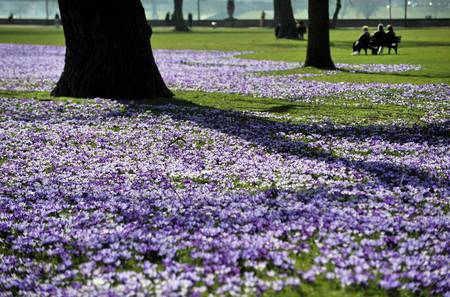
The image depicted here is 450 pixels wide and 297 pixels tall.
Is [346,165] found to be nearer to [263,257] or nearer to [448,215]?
[448,215]

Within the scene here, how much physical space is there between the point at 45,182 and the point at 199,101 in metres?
8.41

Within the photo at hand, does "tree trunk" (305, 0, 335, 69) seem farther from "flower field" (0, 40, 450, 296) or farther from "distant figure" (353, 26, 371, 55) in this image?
"flower field" (0, 40, 450, 296)

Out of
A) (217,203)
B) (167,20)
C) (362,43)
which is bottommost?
(217,203)

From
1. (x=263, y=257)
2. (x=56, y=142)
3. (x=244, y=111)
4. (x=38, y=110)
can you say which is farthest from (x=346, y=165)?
(x=38, y=110)

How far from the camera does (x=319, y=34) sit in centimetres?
2561

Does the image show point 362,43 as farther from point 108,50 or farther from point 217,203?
point 217,203

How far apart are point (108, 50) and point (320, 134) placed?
6275mm

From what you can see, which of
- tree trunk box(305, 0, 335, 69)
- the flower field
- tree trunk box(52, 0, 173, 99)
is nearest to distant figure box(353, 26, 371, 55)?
tree trunk box(305, 0, 335, 69)

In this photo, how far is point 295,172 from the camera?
28.5ft

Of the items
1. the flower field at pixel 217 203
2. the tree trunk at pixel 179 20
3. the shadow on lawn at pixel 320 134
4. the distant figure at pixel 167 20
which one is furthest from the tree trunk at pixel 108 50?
the distant figure at pixel 167 20

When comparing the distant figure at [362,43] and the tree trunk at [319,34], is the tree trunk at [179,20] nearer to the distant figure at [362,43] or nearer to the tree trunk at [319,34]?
the distant figure at [362,43]

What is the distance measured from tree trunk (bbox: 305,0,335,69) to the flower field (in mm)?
11606

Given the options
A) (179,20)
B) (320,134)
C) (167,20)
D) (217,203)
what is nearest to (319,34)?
(320,134)

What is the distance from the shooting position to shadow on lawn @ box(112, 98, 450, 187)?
8.60 m
